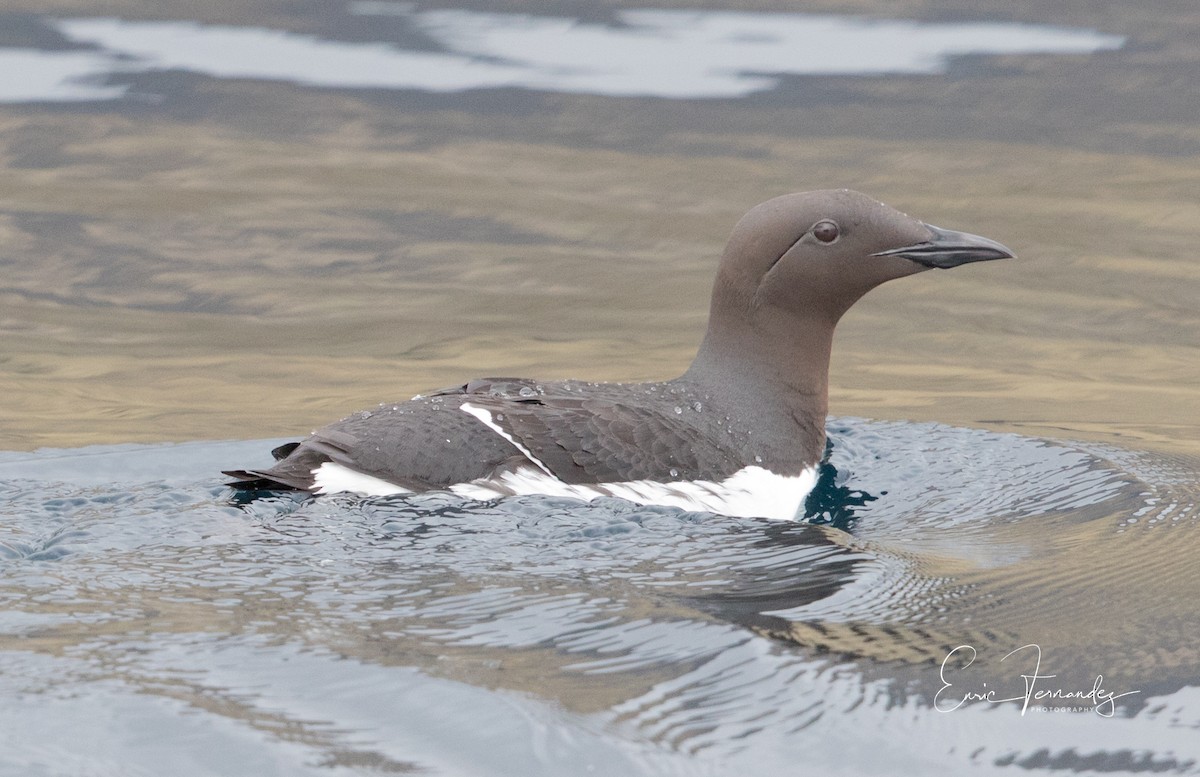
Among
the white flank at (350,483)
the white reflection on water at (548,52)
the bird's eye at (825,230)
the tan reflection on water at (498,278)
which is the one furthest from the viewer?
the white reflection on water at (548,52)

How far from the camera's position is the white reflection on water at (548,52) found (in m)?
13.0

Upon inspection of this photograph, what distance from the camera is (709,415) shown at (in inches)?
224

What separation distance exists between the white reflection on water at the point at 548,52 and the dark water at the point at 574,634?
759cm

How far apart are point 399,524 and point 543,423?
1.93ft

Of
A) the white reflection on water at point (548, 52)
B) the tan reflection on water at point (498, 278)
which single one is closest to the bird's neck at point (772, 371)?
the tan reflection on water at point (498, 278)

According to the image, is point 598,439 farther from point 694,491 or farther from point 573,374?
point 573,374

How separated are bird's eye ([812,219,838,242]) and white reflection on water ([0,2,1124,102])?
7.23 metres

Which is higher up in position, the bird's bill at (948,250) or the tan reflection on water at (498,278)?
the bird's bill at (948,250)

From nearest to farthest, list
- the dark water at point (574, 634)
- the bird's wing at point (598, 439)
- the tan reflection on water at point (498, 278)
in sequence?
the dark water at point (574, 634), the bird's wing at point (598, 439), the tan reflection on water at point (498, 278)

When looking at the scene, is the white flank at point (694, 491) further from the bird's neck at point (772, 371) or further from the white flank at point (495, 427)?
the bird's neck at point (772, 371)

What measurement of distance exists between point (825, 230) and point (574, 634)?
Answer: 2.11 meters

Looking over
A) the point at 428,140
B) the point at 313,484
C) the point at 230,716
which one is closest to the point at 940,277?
the point at 428,140

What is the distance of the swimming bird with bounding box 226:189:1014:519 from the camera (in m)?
5.16

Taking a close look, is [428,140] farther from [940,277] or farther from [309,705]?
[309,705]
